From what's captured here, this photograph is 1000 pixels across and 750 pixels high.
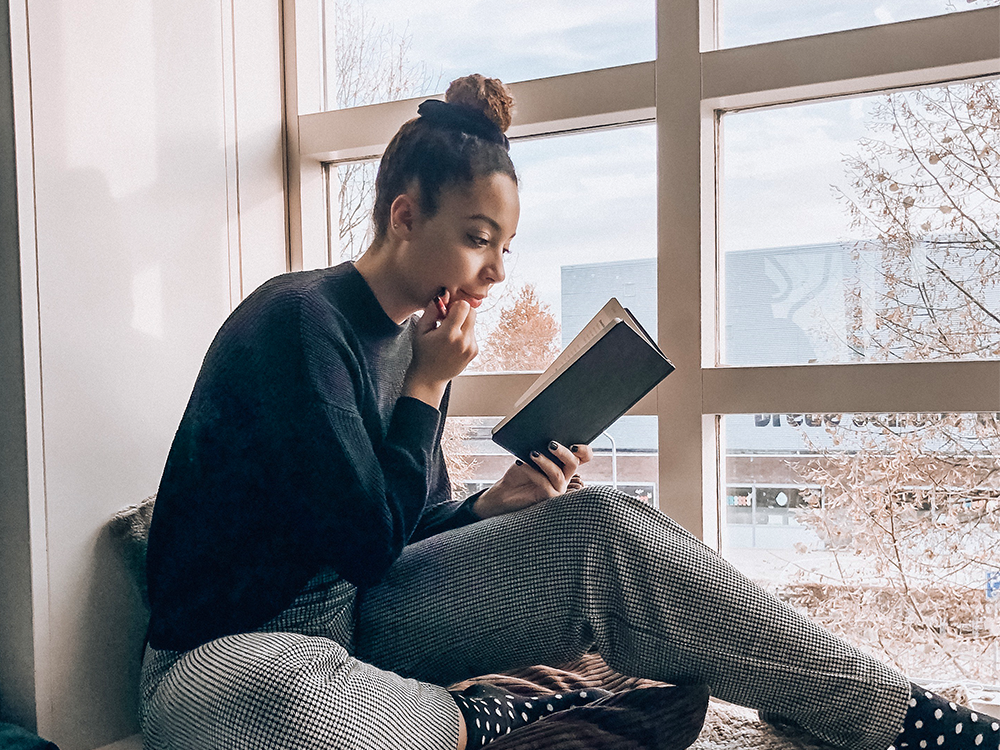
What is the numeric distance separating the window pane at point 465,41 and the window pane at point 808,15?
5.3 inches

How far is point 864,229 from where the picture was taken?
4.55 feet

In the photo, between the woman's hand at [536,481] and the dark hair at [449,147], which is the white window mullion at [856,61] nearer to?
the dark hair at [449,147]

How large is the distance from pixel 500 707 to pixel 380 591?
222 mm

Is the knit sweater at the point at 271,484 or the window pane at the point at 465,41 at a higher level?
the window pane at the point at 465,41

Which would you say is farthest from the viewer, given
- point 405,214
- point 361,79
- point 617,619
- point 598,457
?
point 361,79

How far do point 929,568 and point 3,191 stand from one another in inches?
56.3

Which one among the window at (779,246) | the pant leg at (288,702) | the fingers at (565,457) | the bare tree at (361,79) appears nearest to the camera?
the pant leg at (288,702)

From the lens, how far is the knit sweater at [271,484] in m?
1.04

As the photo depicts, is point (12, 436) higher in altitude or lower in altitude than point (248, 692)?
higher

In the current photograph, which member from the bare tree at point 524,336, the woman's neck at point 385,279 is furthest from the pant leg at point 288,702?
the bare tree at point 524,336

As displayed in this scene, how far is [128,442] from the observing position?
131cm

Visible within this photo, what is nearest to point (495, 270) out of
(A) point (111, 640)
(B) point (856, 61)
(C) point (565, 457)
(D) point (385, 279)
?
(D) point (385, 279)

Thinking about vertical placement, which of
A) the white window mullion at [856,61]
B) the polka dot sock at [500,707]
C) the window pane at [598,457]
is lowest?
the polka dot sock at [500,707]

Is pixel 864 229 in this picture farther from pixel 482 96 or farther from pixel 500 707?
pixel 500 707
